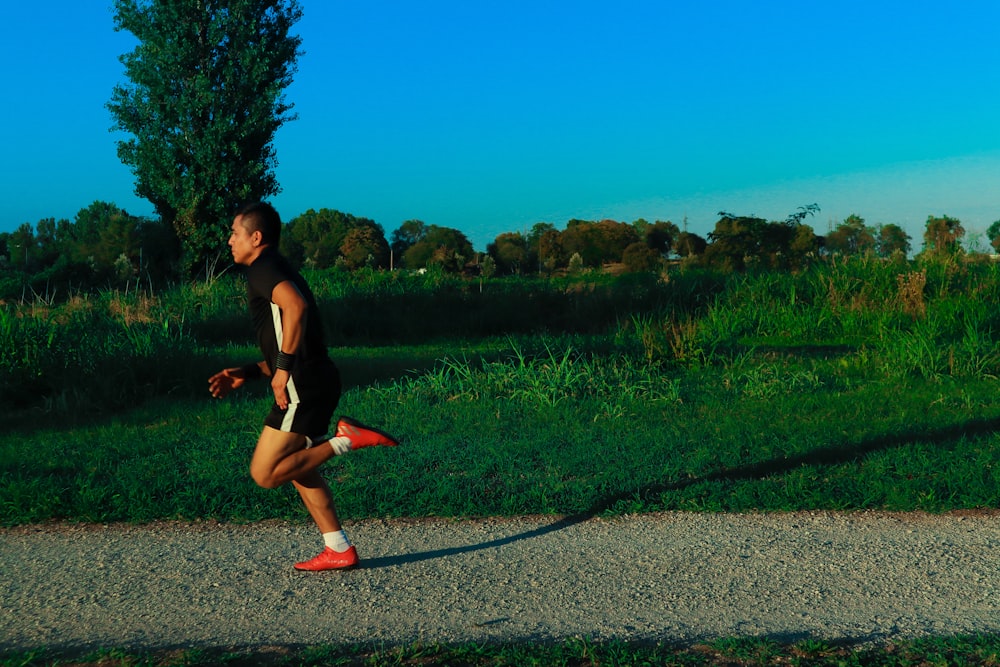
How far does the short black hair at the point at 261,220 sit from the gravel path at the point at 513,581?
5.71ft

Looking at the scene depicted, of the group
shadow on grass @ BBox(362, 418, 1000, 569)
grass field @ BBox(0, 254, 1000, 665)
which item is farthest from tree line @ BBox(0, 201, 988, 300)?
shadow on grass @ BBox(362, 418, 1000, 569)

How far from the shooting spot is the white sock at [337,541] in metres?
4.93

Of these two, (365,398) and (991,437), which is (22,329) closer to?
(365,398)

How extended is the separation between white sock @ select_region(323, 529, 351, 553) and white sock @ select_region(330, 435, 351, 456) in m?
0.42

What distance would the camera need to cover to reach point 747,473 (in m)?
6.85

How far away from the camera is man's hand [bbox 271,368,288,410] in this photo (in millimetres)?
4582

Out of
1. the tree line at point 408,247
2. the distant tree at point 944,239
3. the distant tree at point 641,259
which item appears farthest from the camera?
the tree line at point 408,247

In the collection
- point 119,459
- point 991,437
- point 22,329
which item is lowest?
point 991,437

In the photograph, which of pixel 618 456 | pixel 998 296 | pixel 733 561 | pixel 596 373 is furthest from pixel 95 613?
pixel 998 296

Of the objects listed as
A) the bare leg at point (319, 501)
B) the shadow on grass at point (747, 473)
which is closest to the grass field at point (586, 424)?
the shadow on grass at point (747, 473)

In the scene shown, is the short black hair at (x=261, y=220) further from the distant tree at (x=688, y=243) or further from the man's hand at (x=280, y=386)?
the distant tree at (x=688, y=243)

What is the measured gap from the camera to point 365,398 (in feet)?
31.1

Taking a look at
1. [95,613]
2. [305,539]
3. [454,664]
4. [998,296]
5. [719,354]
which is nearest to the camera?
[454,664]

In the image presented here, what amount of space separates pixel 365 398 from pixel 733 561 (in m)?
5.13
